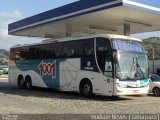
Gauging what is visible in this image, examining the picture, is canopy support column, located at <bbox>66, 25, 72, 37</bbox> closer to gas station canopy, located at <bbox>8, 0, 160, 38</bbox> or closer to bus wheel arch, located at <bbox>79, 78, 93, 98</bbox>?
gas station canopy, located at <bbox>8, 0, 160, 38</bbox>

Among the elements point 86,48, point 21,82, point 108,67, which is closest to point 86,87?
point 86,48

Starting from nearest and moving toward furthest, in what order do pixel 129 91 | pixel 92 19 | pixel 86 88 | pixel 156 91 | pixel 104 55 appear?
pixel 129 91 < pixel 104 55 < pixel 86 88 < pixel 156 91 < pixel 92 19

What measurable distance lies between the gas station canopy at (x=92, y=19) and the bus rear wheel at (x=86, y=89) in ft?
14.9

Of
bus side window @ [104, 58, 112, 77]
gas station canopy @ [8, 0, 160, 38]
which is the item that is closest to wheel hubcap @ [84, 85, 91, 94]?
bus side window @ [104, 58, 112, 77]

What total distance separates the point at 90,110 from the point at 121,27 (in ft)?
54.4

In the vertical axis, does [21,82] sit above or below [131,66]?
below

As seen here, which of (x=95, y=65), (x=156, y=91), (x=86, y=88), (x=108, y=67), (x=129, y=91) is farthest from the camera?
(x=156, y=91)

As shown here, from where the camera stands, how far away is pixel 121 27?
29875mm

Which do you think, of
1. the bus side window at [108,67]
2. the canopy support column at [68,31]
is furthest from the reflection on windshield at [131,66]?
the canopy support column at [68,31]

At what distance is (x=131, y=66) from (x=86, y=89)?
2.74 metres

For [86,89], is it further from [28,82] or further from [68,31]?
[68,31]

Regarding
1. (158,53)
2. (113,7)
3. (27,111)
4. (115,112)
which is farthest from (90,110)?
(158,53)

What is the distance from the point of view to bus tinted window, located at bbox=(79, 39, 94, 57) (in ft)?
63.9

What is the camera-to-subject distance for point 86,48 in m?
20.0
